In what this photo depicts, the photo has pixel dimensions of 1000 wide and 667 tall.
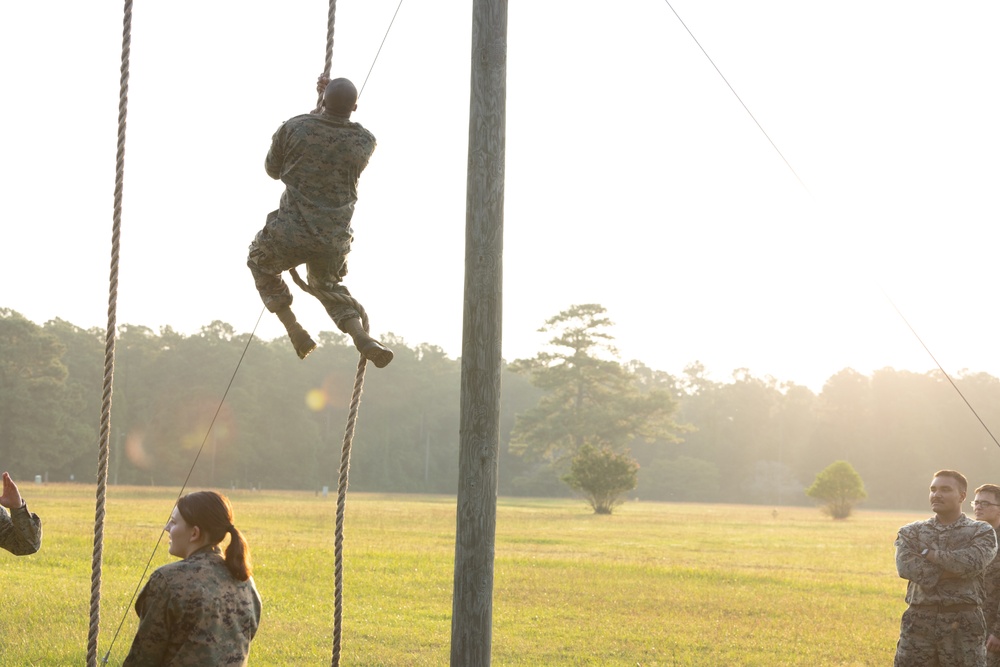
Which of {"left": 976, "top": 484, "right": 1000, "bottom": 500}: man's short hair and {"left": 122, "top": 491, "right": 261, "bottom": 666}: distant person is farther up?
{"left": 976, "top": 484, "right": 1000, "bottom": 500}: man's short hair

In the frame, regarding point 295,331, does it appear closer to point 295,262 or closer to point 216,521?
point 295,262

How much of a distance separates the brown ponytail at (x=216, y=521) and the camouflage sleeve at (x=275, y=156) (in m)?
1.74

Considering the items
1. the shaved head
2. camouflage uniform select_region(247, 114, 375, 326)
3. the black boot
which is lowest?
the black boot

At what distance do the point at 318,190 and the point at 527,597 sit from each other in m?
12.6

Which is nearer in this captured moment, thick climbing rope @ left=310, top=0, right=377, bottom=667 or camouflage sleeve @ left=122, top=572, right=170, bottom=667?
camouflage sleeve @ left=122, top=572, right=170, bottom=667

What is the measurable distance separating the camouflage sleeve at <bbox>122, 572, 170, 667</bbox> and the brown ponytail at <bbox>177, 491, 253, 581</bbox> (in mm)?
219

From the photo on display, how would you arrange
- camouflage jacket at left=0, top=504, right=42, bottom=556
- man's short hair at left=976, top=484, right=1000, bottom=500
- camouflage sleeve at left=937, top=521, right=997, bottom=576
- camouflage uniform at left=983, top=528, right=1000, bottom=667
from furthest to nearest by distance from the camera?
man's short hair at left=976, top=484, right=1000, bottom=500
camouflage uniform at left=983, top=528, right=1000, bottom=667
camouflage sleeve at left=937, top=521, right=997, bottom=576
camouflage jacket at left=0, top=504, right=42, bottom=556

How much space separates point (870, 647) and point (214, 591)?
11.2m

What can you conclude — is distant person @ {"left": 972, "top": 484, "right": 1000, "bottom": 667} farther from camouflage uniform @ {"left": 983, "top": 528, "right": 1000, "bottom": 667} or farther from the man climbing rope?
the man climbing rope

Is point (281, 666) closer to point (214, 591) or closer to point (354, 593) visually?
point (354, 593)

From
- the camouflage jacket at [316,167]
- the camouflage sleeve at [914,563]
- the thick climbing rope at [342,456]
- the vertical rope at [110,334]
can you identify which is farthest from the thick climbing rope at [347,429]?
the camouflage sleeve at [914,563]

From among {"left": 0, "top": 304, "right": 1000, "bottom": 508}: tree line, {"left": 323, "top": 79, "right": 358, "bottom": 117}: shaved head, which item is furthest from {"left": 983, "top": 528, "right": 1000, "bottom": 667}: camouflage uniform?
{"left": 0, "top": 304, "right": 1000, "bottom": 508}: tree line

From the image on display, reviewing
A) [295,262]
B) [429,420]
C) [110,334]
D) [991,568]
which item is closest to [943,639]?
[991,568]

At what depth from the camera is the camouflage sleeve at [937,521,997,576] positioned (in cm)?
595
